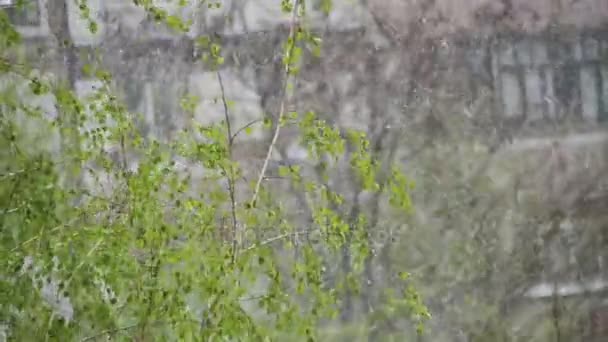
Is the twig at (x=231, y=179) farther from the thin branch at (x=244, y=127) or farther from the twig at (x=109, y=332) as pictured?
the twig at (x=109, y=332)

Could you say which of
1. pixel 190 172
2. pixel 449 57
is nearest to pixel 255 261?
pixel 190 172

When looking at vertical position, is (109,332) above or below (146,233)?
below

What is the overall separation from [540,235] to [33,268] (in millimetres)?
1363

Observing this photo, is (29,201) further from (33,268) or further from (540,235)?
(540,235)

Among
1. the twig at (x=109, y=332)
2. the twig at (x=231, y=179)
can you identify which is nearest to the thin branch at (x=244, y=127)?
the twig at (x=231, y=179)

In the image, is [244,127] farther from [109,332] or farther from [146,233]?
[109,332]

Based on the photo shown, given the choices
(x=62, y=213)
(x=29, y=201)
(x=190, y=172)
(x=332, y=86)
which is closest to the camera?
(x=29, y=201)

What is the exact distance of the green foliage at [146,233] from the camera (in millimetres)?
1812

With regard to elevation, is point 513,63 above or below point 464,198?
above

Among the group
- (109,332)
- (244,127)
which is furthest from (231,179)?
(109,332)

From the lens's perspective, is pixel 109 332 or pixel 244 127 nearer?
pixel 109 332

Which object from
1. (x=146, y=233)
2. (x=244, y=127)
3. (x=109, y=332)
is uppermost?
(x=244, y=127)

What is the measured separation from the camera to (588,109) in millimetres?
2545

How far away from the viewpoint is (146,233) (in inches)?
72.9
